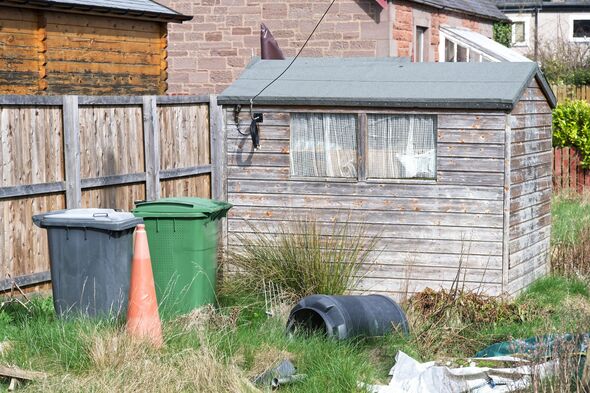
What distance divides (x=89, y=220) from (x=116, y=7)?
29.4 ft

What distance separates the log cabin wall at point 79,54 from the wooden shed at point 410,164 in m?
4.77

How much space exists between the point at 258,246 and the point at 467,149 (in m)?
2.26

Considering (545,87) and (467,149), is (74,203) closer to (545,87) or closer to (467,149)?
(467,149)

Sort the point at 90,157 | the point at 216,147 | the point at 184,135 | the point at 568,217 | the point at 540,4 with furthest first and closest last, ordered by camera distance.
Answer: the point at 540,4, the point at 568,217, the point at 216,147, the point at 184,135, the point at 90,157

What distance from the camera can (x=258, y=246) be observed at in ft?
33.4

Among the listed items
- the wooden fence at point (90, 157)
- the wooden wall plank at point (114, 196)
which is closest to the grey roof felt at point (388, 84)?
the wooden fence at point (90, 157)

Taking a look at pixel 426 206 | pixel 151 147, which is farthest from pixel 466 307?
pixel 151 147

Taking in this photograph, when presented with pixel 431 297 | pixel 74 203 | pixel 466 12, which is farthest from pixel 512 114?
pixel 466 12

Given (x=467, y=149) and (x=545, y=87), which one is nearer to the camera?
(x=467, y=149)

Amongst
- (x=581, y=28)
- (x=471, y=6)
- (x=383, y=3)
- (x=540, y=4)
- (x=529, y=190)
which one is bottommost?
(x=529, y=190)

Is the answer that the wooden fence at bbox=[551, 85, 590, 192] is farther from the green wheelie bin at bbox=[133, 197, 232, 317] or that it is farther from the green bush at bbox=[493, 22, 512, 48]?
the green bush at bbox=[493, 22, 512, 48]

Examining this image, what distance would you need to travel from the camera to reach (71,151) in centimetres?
973

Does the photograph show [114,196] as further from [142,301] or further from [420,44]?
[420,44]

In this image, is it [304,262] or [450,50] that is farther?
[450,50]
